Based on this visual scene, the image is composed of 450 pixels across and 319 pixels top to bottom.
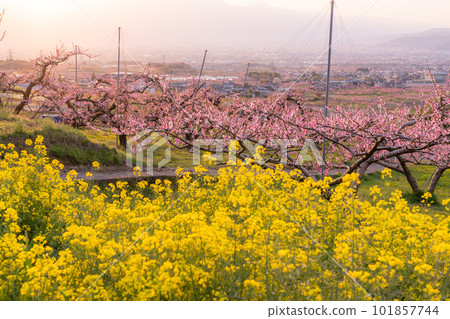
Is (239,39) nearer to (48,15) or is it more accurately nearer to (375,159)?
(48,15)

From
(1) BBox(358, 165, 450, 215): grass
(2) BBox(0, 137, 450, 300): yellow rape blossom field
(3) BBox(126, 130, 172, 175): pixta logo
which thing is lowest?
(1) BBox(358, 165, 450, 215): grass

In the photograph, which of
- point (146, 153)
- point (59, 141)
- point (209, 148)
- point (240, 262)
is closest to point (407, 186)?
point (209, 148)

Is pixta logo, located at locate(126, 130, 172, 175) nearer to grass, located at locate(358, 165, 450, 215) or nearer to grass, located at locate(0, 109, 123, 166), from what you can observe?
grass, located at locate(0, 109, 123, 166)

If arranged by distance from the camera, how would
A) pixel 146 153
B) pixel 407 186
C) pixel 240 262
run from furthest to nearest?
1. pixel 146 153
2. pixel 407 186
3. pixel 240 262

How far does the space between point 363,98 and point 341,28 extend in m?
5.16

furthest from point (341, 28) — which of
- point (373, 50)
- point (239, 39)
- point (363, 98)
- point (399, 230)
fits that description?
point (239, 39)

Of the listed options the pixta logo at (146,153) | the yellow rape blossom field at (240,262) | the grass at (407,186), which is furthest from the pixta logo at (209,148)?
the yellow rape blossom field at (240,262)

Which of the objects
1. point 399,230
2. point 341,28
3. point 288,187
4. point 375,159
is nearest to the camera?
point 399,230

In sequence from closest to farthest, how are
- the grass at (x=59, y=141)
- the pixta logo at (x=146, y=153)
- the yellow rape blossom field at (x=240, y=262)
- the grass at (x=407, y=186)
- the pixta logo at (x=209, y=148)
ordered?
the yellow rape blossom field at (x=240, y=262) → the pixta logo at (x=209, y=148) → the grass at (x=407, y=186) → the grass at (x=59, y=141) → the pixta logo at (x=146, y=153)

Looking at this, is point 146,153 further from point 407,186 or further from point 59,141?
point 407,186

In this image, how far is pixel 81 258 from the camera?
4539 mm

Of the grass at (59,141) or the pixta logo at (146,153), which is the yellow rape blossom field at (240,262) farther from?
the pixta logo at (146,153)

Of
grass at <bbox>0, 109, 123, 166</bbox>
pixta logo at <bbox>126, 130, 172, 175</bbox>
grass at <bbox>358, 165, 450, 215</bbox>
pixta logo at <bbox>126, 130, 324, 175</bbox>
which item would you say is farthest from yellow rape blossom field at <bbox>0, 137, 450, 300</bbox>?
pixta logo at <bbox>126, 130, 172, 175</bbox>

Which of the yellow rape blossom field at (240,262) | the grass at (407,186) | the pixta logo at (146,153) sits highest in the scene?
the yellow rape blossom field at (240,262)
